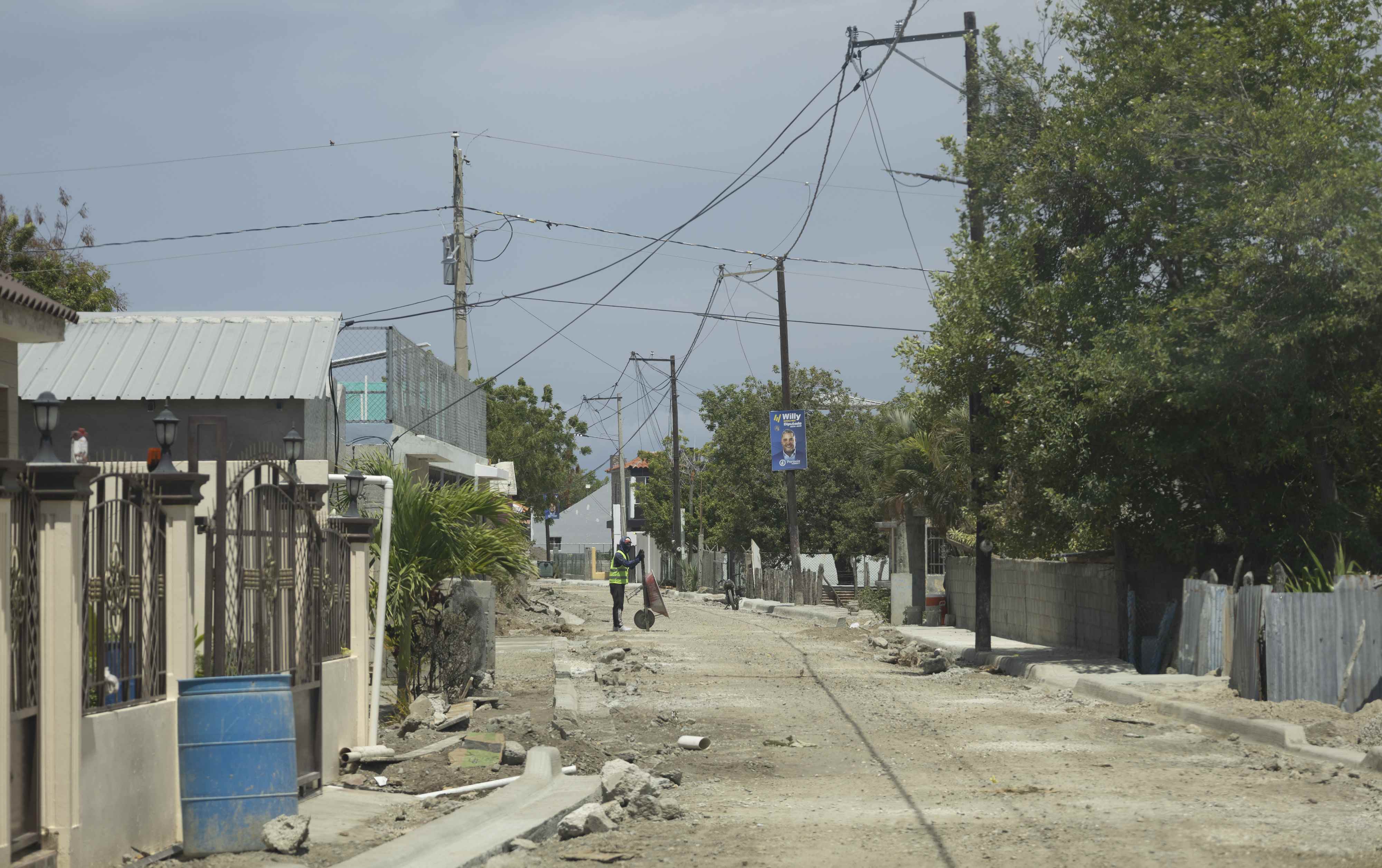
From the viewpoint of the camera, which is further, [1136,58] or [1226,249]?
[1136,58]

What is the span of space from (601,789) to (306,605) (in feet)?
8.06

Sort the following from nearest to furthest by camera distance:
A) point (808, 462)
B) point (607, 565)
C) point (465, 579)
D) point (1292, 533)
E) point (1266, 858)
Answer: point (1266, 858) < point (465, 579) < point (1292, 533) < point (808, 462) < point (607, 565)

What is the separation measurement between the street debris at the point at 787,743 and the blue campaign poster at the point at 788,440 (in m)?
27.3

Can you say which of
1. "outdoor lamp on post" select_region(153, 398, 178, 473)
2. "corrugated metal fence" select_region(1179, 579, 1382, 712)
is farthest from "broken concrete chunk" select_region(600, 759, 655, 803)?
"corrugated metal fence" select_region(1179, 579, 1382, 712)

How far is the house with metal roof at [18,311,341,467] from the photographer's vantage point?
17.7 meters

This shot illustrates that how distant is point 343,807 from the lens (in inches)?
353

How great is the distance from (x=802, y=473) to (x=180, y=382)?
37.3 meters

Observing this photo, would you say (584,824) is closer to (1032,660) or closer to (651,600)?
(1032,660)

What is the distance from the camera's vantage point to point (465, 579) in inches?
627

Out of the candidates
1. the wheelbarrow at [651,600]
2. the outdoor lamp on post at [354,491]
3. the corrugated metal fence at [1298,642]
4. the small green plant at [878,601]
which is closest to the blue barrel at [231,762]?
the outdoor lamp on post at [354,491]

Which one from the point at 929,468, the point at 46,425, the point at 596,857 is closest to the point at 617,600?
the point at 929,468

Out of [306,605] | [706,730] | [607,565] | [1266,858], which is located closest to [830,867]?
[1266,858]

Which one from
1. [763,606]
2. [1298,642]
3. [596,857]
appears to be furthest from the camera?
[763,606]

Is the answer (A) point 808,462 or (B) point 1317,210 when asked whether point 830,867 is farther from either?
(A) point 808,462
